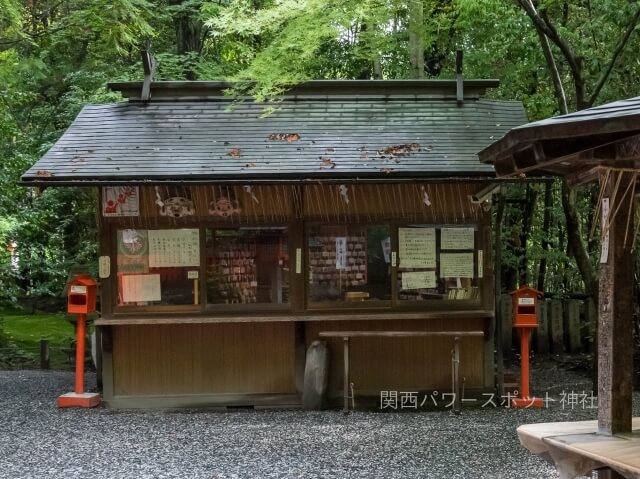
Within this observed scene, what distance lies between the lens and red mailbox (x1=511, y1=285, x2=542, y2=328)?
802cm

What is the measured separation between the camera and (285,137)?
328 inches

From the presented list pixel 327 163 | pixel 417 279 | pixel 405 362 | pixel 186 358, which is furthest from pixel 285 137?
pixel 405 362

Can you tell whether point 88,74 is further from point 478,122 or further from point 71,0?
point 478,122

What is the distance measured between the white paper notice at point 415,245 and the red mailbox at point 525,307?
119 cm

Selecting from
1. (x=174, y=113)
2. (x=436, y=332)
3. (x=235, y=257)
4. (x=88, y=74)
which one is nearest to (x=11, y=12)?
(x=174, y=113)

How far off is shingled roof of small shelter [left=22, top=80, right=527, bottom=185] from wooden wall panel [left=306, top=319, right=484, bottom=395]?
2127 millimetres

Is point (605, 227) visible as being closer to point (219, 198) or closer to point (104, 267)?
point (219, 198)

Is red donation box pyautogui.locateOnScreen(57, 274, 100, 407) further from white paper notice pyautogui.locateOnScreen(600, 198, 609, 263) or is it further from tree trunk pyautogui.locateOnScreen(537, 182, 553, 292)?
tree trunk pyautogui.locateOnScreen(537, 182, 553, 292)

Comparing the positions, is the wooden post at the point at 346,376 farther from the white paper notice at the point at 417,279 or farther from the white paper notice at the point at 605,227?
the white paper notice at the point at 605,227

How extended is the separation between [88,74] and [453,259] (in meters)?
8.67

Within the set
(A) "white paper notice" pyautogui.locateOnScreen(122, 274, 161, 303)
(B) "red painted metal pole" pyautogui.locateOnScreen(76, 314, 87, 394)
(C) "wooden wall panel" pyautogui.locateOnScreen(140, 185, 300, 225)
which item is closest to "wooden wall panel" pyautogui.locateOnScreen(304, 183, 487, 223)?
(C) "wooden wall panel" pyautogui.locateOnScreen(140, 185, 300, 225)

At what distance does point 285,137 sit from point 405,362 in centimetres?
330

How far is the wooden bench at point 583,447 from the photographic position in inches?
139

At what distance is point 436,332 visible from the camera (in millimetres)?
7551
